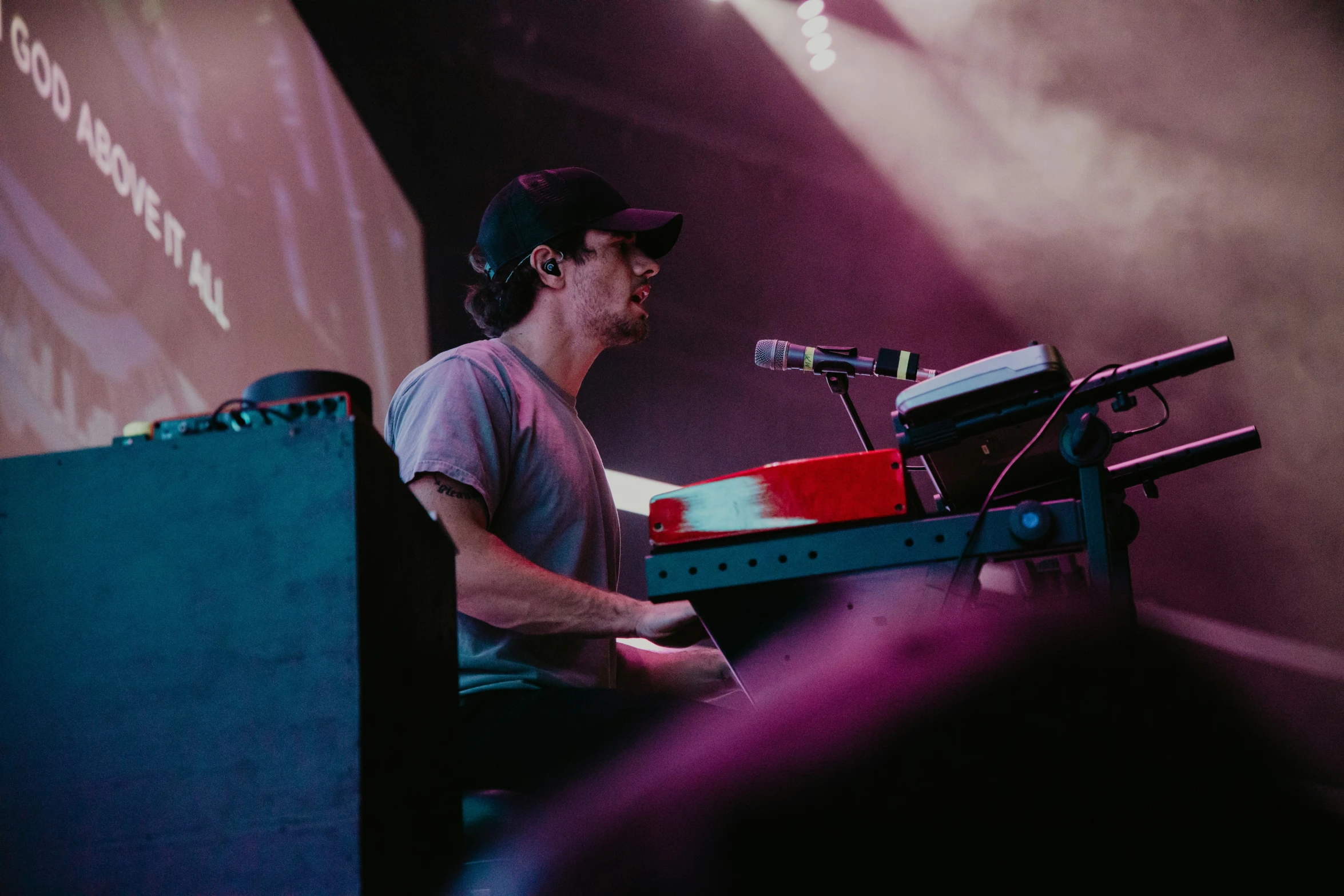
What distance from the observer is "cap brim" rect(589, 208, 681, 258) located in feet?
6.11

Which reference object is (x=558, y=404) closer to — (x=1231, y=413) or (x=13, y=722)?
(x=13, y=722)

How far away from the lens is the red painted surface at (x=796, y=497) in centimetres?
118

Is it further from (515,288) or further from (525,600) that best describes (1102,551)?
(515,288)

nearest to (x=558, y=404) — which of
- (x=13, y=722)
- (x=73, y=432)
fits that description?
(x=73, y=432)

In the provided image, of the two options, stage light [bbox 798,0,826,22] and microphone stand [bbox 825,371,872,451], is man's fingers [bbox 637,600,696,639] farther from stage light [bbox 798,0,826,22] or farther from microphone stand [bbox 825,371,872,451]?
stage light [bbox 798,0,826,22]

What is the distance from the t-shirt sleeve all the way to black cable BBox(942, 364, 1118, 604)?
0.63 meters

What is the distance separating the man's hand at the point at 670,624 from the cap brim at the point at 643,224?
782mm

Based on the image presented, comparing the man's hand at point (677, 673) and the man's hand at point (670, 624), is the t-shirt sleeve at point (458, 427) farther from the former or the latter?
the man's hand at point (677, 673)

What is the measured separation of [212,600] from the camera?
2.37 feet

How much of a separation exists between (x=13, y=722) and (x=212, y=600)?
0.15 meters

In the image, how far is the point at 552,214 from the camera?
72.9 inches

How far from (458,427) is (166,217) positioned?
0.91m

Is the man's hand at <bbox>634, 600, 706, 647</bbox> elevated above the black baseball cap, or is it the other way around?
the black baseball cap

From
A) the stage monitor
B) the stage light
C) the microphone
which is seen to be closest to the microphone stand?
the microphone
